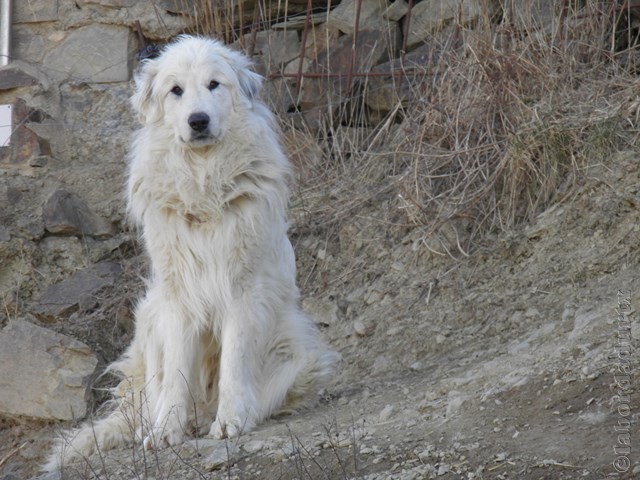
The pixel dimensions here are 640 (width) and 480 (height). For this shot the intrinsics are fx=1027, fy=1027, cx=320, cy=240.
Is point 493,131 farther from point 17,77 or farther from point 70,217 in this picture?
point 17,77

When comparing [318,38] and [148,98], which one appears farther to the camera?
[318,38]

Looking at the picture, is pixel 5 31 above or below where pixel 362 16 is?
below

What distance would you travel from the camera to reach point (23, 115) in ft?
27.4

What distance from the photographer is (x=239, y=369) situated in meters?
5.14

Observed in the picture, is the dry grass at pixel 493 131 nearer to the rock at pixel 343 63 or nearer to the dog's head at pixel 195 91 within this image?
the rock at pixel 343 63

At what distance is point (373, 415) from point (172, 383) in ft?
3.32

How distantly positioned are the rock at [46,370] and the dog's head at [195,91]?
5.88 ft

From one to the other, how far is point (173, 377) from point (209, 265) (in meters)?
0.59

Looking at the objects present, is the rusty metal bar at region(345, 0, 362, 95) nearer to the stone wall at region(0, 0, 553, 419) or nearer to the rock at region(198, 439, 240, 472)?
the stone wall at region(0, 0, 553, 419)

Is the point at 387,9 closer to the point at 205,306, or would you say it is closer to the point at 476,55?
the point at 476,55

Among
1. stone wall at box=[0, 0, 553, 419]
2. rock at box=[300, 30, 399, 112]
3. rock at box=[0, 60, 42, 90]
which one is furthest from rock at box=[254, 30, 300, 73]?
rock at box=[0, 60, 42, 90]

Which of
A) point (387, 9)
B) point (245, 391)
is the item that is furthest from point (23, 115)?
point (245, 391)

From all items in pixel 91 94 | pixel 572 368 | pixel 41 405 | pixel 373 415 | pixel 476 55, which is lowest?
pixel 41 405

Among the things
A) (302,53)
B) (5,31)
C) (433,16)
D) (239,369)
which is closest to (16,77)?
(5,31)
